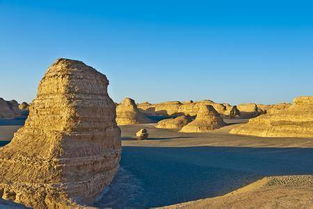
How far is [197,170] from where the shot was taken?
16.0 metres

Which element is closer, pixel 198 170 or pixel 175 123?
pixel 198 170

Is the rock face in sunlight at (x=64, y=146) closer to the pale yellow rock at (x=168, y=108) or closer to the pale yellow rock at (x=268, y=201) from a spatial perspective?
the pale yellow rock at (x=268, y=201)

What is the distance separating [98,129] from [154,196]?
312 centimetres

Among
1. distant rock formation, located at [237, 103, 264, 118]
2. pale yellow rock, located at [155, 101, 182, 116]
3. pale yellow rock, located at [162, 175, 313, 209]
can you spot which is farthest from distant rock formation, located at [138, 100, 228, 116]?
pale yellow rock, located at [162, 175, 313, 209]

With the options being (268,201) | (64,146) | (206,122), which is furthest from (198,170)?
(206,122)

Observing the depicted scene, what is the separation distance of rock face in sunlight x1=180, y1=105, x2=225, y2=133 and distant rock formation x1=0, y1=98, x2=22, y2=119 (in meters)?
37.2

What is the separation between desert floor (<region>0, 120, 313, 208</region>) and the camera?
40.1 feet

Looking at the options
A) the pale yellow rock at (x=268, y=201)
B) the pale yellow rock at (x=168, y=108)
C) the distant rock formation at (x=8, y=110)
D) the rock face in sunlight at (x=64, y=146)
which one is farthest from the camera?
the pale yellow rock at (x=168, y=108)

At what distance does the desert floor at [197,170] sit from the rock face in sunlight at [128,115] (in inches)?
1183

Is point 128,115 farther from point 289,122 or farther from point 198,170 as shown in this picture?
point 198,170

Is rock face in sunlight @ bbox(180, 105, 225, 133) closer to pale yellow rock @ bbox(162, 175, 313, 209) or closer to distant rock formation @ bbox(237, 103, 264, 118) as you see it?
distant rock formation @ bbox(237, 103, 264, 118)

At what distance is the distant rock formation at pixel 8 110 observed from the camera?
61822mm

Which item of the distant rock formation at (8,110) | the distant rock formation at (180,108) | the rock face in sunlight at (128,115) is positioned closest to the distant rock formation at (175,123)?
the rock face in sunlight at (128,115)

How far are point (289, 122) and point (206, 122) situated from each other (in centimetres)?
1183
